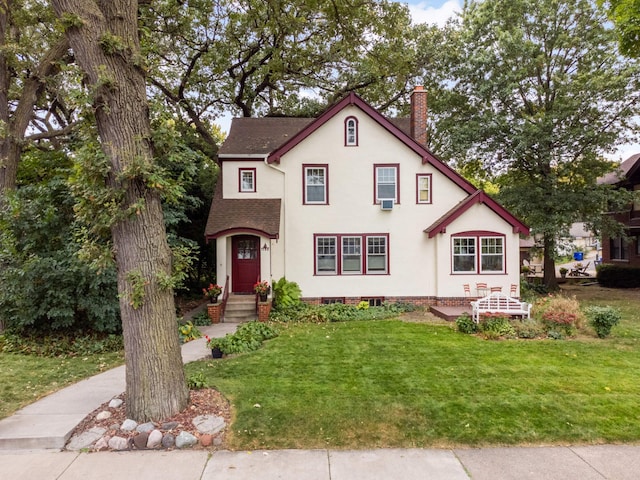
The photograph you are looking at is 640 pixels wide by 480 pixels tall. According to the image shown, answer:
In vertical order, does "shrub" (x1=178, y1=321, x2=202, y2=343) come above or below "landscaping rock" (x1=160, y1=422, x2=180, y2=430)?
above

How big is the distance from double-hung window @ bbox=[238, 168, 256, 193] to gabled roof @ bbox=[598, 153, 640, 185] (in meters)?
17.8

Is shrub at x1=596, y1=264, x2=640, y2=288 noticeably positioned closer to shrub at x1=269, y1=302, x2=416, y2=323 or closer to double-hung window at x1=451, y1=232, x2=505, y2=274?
double-hung window at x1=451, y1=232, x2=505, y2=274

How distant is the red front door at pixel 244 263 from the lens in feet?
45.2

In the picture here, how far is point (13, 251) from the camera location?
29.4ft

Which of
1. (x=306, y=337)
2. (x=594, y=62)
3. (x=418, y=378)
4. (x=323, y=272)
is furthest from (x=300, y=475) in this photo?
(x=594, y=62)

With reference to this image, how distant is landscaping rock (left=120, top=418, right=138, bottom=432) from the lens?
4.81m

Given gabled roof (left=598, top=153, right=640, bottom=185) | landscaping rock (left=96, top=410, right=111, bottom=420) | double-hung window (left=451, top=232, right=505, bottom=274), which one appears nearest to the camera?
landscaping rock (left=96, top=410, right=111, bottom=420)

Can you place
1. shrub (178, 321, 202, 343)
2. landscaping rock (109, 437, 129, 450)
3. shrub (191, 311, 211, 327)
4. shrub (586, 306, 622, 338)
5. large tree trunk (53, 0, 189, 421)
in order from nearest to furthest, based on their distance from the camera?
landscaping rock (109, 437, 129, 450)
large tree trunk (53, 0, 189, 421)
shrub (586, 306, 622, 338)
shrub (178, 321, 202, 343)
shrub (191, 311, 211, 327)

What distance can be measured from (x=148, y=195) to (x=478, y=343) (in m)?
8.02

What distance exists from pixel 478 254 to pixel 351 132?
6576mm

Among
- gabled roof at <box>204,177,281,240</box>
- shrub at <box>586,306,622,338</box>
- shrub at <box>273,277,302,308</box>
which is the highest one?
gabled roof at <box>204,177,281,240</box>

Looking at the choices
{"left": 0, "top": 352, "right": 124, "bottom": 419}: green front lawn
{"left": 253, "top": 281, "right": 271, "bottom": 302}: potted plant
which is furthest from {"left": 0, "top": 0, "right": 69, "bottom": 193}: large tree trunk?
{"left": 253, "top": 281, "right": 271, "bottom": 302}: potted plant

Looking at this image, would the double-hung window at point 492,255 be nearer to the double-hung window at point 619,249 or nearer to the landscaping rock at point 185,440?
the landscaping rock at point 185,440

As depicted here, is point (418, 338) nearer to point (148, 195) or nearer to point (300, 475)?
point (300, 475)
